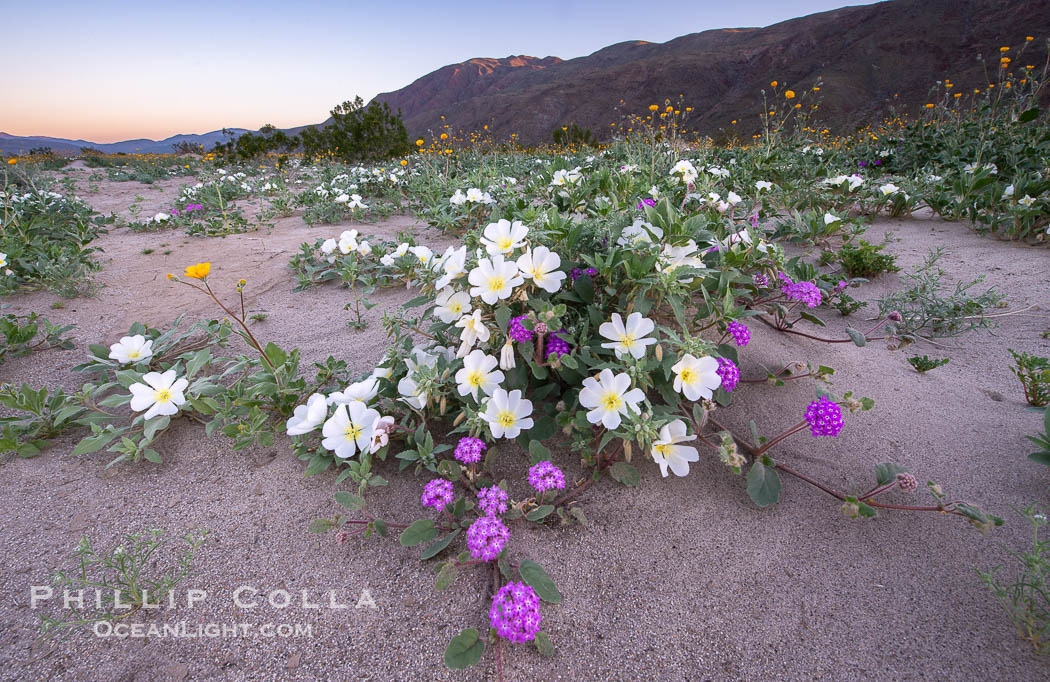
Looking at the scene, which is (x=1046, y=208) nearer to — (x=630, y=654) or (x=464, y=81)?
(x=630, y=654)

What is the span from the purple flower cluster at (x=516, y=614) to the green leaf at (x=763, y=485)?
754 mm

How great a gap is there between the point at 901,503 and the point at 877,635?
0.49 metres

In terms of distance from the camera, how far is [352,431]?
149cm

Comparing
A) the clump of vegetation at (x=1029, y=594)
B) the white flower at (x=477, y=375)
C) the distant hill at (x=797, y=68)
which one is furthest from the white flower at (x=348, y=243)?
the distant hill at (x=797, y=68)

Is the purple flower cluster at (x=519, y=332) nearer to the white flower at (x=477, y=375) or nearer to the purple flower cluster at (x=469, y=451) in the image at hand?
the white flower at (x=477, y=375)

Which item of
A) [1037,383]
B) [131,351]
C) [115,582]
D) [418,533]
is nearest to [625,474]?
[418,533]

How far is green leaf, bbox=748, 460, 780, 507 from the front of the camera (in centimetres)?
142

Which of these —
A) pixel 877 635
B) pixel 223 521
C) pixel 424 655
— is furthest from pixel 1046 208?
pixel 223 521

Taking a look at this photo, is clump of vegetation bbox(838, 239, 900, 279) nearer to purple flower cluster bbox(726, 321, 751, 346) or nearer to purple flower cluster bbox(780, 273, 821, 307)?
purple flower cluster bbox(780, 273, 821, 307)

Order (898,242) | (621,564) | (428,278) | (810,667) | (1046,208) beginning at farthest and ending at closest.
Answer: (898,242) < (1046,208) < (428,278) < (621,564) < (810,667)

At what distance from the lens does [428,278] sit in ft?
6.14

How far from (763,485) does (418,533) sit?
106cm

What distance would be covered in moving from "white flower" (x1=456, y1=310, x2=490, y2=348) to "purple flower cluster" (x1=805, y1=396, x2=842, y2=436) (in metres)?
1.05

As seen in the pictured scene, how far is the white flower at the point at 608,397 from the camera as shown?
51.3 inches
